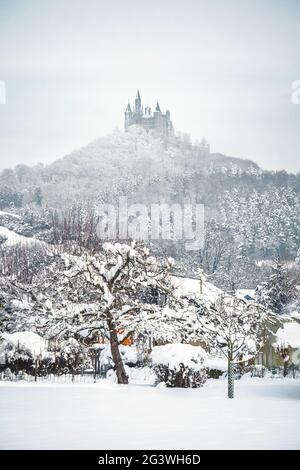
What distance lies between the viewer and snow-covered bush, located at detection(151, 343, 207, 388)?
19.3 meters

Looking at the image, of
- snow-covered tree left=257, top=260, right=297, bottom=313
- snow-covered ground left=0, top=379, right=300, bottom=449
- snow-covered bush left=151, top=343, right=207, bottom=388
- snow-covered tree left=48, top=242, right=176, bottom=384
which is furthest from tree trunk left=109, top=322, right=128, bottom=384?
snow-covered tree left=257, top=260, right=297, bottom=313

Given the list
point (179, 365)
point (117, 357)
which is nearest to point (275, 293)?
point (117, 357)

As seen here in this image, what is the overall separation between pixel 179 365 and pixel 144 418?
22.6ft

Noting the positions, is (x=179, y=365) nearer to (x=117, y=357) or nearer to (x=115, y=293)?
(x=117, y=357)

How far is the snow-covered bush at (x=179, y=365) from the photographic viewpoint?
63.5ft

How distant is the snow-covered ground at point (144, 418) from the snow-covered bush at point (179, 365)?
2.04 ft

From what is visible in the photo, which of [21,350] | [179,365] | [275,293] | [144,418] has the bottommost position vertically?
[144,418]

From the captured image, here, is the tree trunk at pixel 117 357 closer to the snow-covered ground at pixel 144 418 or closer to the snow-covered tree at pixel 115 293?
the snow-covered tree at pixel 115 293

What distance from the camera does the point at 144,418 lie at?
12.6m

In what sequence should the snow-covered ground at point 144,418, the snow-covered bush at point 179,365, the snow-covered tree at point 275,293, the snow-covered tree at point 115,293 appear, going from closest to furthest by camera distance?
the snow-covered ground at point 144,418 → the snow-covered bush at point 179,365 → the snow-covered tree at point 115,293 → the snow-covered tree at point 275,293

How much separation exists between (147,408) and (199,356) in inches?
216

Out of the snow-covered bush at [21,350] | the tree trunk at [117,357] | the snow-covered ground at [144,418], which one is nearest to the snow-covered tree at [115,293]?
the tree trunk at [117,357]
